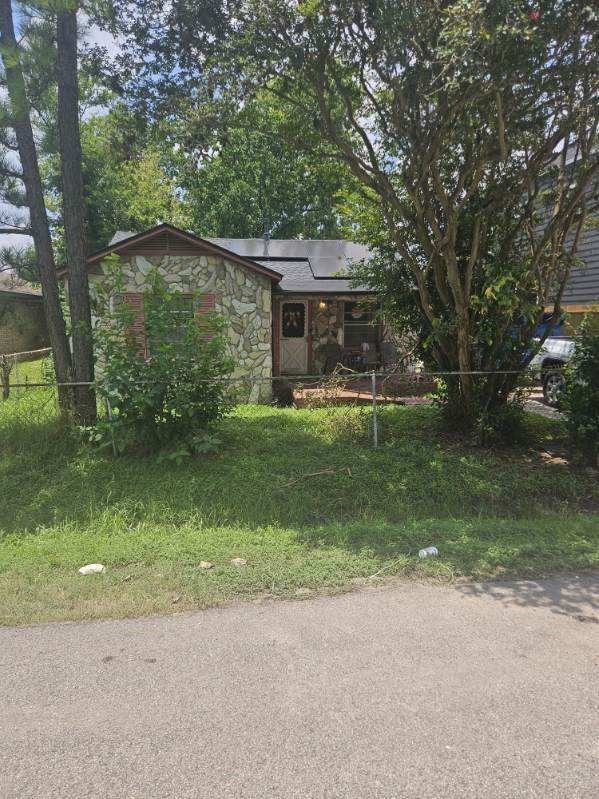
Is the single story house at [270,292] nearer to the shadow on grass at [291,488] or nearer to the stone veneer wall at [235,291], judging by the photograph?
the stone veneer wall at [235,291]

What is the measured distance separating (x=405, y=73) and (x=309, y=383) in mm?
7173

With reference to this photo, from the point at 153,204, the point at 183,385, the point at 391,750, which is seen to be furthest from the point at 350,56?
the point at 153,204

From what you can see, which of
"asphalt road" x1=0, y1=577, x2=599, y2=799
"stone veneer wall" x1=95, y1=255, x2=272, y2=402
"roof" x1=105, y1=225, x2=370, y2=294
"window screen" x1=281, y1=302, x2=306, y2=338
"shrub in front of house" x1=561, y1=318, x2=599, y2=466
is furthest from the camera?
"window screen" x1=281, y1=302, x2=306, y2=338

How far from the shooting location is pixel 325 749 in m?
2.29

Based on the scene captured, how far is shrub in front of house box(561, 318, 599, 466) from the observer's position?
681 cm

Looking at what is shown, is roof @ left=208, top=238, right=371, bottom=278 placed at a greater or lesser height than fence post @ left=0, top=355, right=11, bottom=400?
greater

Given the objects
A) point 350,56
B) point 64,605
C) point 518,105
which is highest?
point 350,56

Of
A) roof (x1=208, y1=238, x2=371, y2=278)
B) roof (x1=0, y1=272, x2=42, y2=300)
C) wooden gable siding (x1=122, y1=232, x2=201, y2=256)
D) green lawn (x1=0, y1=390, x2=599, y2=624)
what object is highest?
roof (x1=208, y1=238, x2=371, y2=278)

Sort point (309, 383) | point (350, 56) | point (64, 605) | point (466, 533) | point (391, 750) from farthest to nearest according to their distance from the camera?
point (309, 383), point (350, 56), point (466, 533), point (64, 605), point (391, 750)

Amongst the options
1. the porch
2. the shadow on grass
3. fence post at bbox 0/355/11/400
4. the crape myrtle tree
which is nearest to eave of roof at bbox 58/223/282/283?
fence post at bbox 0/355/11/400

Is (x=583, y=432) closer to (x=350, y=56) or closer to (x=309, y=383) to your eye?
(x=350, y=56)

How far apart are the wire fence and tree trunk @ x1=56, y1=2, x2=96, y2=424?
38cm

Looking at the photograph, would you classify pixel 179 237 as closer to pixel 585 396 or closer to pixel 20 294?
pixel 585 396

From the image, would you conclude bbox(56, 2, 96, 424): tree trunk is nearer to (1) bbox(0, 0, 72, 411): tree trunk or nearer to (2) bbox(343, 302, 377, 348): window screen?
(1) bbox(0, 0, 72, 411): tree trunk
